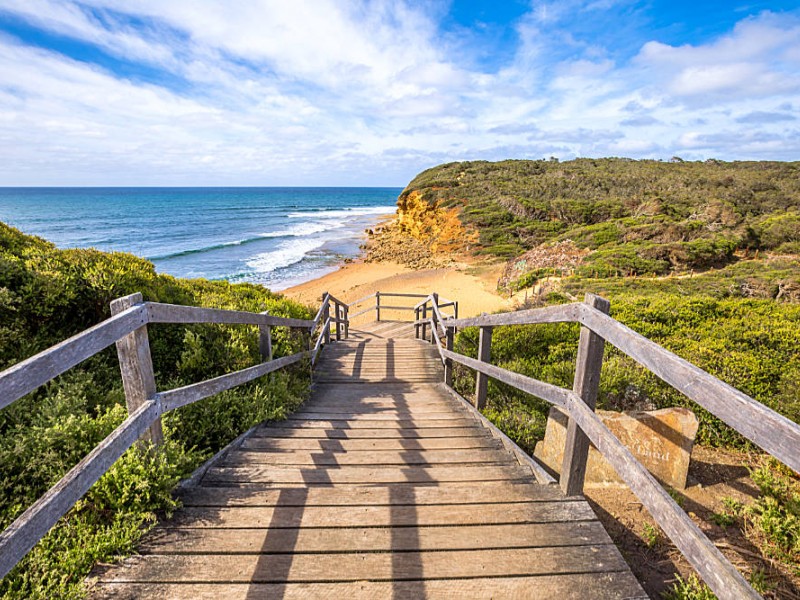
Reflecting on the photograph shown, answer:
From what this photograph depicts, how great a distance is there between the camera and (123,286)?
178 inches

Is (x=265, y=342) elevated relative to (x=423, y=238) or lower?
elevated

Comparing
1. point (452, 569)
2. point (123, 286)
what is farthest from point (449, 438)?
point (123, 286)

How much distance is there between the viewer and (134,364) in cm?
227

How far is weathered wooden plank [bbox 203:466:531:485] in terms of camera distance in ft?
8.52

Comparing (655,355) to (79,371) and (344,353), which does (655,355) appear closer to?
(79,371)

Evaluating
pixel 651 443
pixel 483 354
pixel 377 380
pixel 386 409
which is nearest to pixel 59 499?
pixel 386 409

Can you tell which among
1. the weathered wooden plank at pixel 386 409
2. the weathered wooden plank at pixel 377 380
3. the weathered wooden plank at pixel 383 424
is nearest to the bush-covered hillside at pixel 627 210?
the weathered wooden plank at pixel 377 380

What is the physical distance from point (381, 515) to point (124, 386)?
5.30 ft

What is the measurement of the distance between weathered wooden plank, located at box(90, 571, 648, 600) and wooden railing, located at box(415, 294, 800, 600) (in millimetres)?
476

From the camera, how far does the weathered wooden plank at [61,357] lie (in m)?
1.38

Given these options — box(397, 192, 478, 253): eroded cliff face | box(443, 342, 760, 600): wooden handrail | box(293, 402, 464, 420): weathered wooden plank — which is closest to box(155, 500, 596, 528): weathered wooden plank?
box(443, 342, 760, 600): wooden handrail

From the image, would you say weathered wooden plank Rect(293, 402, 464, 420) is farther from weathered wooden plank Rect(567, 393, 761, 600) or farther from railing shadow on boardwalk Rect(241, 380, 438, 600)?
weathered wooden plank Rect(567, 393, 761, 600)

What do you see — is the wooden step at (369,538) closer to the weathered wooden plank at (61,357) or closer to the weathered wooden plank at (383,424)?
the weathered wooden plank at (61,357)

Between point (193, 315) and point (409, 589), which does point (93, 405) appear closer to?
point (193, 315)
